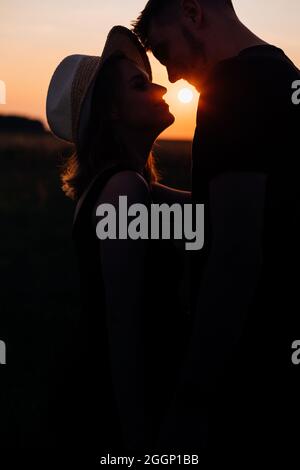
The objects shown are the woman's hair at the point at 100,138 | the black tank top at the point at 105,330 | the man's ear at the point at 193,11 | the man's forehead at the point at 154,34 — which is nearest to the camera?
the black tank top at the point at 105,330

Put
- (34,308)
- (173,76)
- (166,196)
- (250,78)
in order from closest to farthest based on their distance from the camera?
(250,78) < (173,76) < (166,196) < (34,308)

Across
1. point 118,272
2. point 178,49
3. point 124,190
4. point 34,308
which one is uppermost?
point 34,308

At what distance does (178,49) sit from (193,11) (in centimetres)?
15

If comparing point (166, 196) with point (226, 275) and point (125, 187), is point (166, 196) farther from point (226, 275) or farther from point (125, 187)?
point (226, 275)

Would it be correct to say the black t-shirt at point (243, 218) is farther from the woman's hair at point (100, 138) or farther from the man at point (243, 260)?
the woman's hair at point (100, 138)

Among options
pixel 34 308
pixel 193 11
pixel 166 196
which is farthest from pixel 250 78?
pixel 34 308

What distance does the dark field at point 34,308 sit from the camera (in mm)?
4218

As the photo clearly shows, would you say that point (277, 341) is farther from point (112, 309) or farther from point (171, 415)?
point (112, 309)

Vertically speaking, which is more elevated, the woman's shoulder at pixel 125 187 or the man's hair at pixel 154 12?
the man's hair at pixel 154 12

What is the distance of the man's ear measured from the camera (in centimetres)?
229

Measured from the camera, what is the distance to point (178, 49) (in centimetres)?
239

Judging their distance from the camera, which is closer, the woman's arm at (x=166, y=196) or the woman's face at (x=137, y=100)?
the woman's face at (x=137, y=100)

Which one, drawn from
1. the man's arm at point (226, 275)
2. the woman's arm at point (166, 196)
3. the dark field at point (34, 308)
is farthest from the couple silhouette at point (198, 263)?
the dark field at point (34, 308)

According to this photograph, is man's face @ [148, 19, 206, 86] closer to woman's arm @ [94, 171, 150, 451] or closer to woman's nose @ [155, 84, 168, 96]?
woman's nose @ [155, 84, 168, 96]
